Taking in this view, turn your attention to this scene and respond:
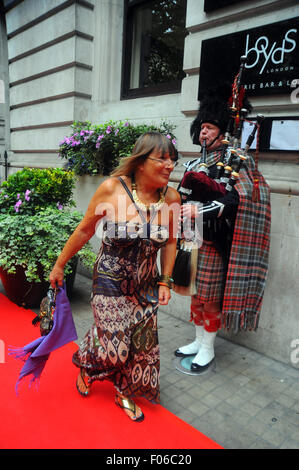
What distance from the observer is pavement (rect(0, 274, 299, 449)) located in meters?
2.51

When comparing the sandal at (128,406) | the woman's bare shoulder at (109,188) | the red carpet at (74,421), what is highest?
the woman's bare shoulder at (109,188)

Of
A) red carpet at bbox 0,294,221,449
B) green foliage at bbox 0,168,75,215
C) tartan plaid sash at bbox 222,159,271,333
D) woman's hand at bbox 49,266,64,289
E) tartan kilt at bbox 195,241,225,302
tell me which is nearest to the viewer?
red carpet at bbox 0,294,221,449

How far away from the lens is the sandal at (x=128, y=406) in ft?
8.33

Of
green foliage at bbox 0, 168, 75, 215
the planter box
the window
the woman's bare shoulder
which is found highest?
the window

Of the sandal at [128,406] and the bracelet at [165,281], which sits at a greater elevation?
the bracelet at [165,281]

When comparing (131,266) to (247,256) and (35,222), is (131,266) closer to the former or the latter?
(247,256)

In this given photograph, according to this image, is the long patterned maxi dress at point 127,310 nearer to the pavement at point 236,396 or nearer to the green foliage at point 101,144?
the pavement at point 236,396

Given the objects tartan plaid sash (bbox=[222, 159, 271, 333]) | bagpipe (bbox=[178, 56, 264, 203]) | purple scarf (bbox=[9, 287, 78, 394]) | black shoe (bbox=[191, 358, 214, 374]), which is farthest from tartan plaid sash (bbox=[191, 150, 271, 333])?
purple scarf (bbox=[9, 287, 78, 394])

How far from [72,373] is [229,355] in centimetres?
167

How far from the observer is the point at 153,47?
599 centimetres

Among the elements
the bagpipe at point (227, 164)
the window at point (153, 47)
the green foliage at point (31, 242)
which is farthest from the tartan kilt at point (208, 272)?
the window at point (153, 47)

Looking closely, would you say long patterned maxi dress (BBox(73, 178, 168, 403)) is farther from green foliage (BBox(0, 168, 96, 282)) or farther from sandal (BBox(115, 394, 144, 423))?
green foliage (BBox(0, 168, 96, 282))

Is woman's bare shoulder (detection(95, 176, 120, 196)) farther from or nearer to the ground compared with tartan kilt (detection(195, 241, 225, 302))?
farther from the ground

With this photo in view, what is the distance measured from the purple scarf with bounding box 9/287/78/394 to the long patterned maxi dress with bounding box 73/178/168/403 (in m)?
0.20
